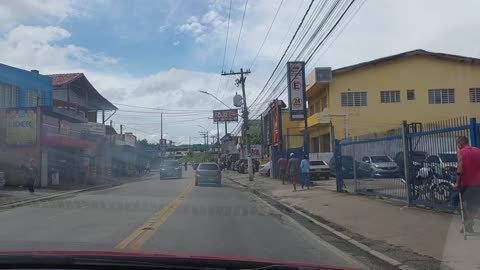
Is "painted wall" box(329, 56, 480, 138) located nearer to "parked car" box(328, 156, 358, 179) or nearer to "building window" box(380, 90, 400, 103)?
"building window" box(380, 90, 400, 103)

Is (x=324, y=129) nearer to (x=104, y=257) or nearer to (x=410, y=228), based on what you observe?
(x=410, y=228)

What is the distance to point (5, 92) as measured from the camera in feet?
114

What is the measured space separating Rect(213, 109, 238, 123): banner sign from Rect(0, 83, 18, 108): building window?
43.4m

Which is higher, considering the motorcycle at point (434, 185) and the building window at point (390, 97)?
the building window at point (390, 97)

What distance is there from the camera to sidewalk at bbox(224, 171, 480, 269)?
8.55m

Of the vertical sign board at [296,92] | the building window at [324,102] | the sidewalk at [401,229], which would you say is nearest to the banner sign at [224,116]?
the building window at [324,102]

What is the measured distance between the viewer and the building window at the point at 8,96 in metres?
34.2

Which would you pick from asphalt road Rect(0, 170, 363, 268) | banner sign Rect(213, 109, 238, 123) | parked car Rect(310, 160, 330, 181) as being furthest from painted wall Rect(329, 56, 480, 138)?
banner sign Rect(213, 109, 238, 123)

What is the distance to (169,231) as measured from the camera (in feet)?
38.5

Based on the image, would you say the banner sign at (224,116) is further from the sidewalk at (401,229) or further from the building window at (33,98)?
the sidewalk at (401,229)

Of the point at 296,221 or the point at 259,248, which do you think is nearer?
A: the point at 259,248

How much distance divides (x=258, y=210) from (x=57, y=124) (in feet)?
68.4

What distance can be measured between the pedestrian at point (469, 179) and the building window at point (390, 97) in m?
35.7

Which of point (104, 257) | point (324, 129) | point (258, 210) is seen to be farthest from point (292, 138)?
point (104, 257)
